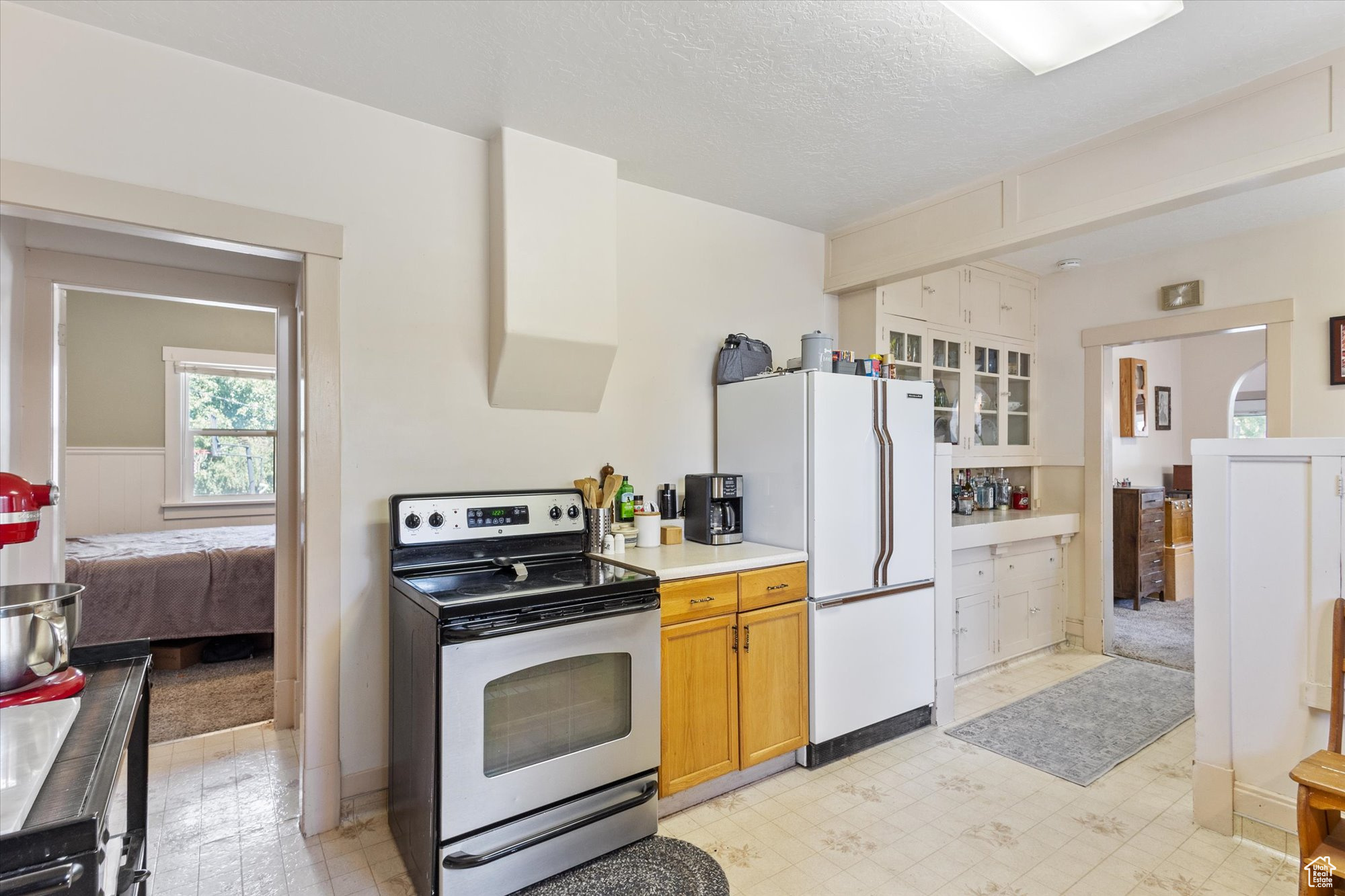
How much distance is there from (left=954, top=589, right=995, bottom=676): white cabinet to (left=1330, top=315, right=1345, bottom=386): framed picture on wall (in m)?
1.97

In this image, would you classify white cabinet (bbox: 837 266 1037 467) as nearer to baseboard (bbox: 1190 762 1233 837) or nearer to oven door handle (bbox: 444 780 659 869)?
baseboard (bbox: 1190 762 1233 837)

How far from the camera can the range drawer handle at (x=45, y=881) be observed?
2.64 feet

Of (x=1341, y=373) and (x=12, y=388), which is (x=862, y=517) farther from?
(x=12, y=388)

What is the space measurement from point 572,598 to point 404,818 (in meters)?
0.93

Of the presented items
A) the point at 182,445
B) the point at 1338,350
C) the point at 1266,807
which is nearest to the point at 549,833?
the point at 1266,807

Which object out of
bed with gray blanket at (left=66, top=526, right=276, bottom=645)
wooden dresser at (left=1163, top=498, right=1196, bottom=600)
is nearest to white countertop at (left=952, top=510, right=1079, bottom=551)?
wooden dresser at (left=1163, top=498, right=1196, bottom=600)

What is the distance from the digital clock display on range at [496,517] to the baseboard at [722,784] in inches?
45.0

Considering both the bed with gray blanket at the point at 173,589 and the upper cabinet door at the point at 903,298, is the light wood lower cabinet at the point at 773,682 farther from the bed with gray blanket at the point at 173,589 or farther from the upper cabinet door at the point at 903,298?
the bed with gray blanket at the point at 173,589

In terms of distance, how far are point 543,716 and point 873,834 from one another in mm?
1244

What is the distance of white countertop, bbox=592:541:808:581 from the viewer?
2.41 m

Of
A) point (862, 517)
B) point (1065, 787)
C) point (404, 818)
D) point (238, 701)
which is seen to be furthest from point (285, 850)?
point (1065, 787)

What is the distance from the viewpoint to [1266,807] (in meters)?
2.21

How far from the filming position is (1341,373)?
3.30 m

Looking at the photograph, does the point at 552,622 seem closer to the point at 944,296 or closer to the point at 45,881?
the point at 45,881
